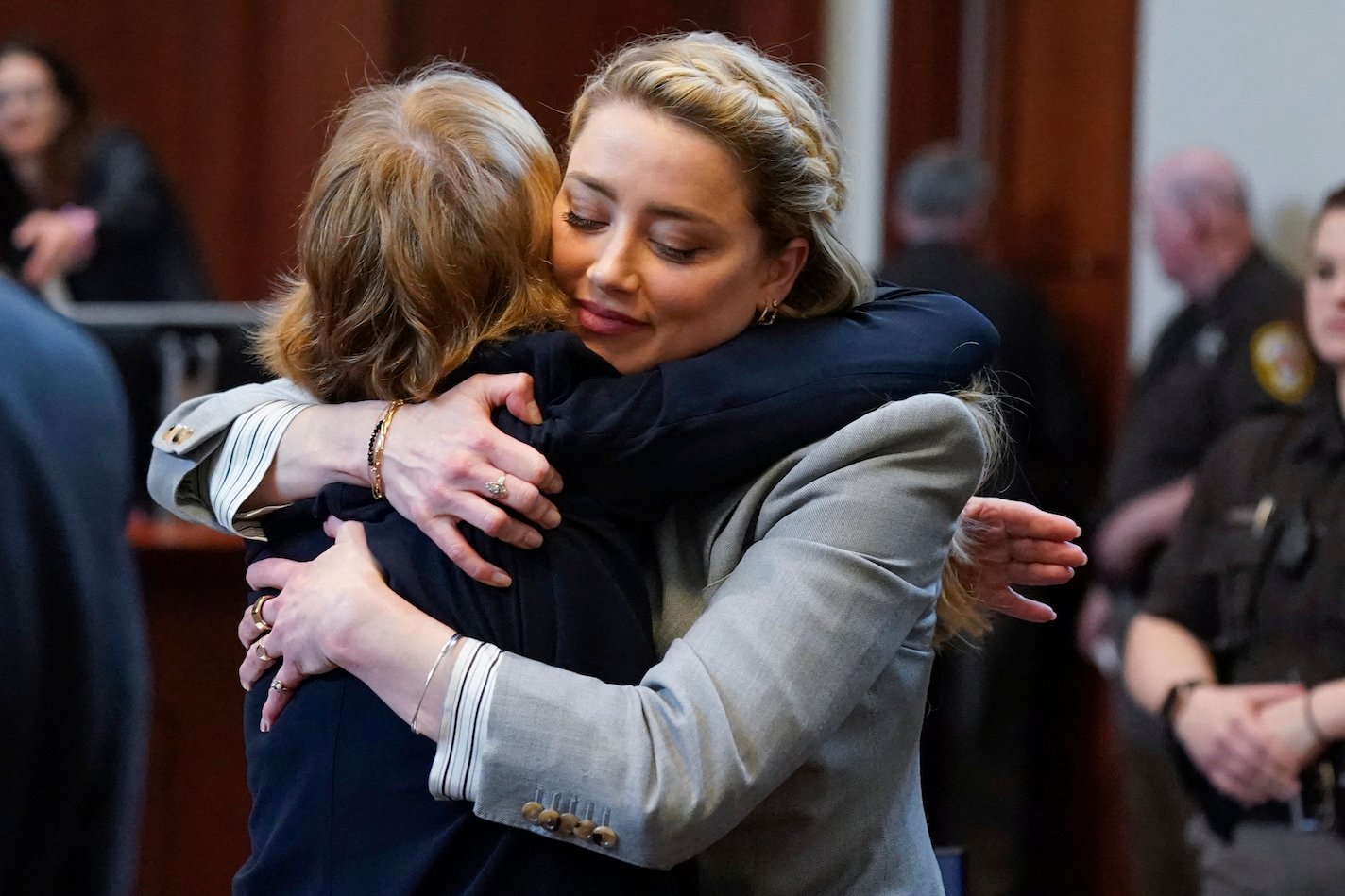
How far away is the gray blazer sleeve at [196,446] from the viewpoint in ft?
5.11

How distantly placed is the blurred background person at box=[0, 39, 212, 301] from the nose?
125 inches

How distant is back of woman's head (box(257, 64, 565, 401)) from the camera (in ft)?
4.15

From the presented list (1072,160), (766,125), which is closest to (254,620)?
(766,125)

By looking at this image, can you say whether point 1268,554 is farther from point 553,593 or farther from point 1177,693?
point 553,593

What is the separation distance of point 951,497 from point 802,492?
13cm

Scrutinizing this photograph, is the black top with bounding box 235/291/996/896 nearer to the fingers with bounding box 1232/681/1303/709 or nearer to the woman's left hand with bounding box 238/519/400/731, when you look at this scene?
the woman's left hand with bounding box 238/519/400/731

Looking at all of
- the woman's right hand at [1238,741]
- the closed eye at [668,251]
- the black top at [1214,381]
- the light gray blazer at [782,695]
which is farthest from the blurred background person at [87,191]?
the light gray blazer at [782,695]

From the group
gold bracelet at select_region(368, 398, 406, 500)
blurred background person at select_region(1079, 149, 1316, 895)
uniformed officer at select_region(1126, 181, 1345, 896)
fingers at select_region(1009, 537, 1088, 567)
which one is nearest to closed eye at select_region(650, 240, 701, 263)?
gold bracelet at select_region(368, 398, 406, 500)

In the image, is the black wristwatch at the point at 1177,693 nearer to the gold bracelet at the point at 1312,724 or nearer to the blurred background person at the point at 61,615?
the gold bracelet at the point at 1312,724

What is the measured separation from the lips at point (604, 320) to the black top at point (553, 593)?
40 millimetres

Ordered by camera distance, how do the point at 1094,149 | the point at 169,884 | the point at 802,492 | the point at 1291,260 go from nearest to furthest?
the point at 802,492 < the point at 169,884 < the point at 1291,260 < the point at 1094,149

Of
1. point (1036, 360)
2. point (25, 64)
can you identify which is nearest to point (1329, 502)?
point (1036, 360)

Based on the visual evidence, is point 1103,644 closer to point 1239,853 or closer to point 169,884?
point 1239,853

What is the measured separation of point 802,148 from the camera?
1369 millimetres
